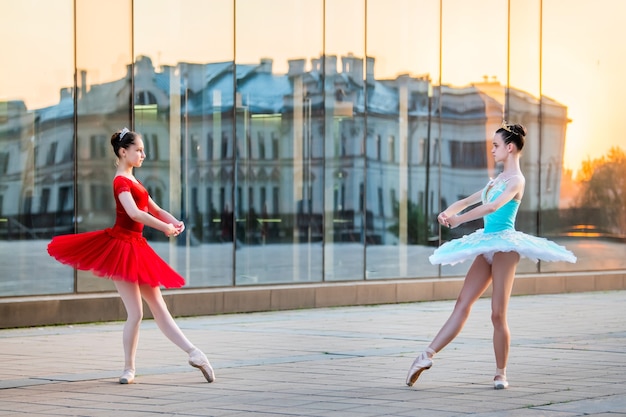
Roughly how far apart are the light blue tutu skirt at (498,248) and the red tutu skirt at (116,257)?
201 centimetres

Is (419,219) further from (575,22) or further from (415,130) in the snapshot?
(575,22)

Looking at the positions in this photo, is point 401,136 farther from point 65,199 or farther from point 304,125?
point 65,199

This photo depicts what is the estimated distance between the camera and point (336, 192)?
1839 centimetres

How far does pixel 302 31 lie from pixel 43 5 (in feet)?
14.0

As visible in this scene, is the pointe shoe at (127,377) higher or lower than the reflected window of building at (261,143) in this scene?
lower

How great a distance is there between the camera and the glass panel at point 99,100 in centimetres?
1504

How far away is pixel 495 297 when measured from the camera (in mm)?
8898

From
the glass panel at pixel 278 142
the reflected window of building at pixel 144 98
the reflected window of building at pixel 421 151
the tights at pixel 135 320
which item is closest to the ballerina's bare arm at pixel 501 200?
the tights at pixel 135 320

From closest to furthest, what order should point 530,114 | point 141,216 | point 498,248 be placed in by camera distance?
point 498,248 < point 141,216 < point 530,114

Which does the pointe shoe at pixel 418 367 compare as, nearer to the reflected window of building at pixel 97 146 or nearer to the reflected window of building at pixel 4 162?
the reflected window of building at pixel 4 162

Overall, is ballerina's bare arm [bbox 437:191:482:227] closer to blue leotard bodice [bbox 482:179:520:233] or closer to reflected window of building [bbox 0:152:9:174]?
blue leotard bodice [bbox 482:179:520:233]

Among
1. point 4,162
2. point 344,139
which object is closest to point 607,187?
point 344,139

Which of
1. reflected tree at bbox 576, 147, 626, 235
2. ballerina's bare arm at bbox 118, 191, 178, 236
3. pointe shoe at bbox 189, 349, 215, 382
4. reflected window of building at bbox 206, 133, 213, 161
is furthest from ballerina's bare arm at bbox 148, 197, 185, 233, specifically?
reflected tree at bbox 576, 147, 626, 235

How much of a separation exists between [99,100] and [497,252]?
298 inches
